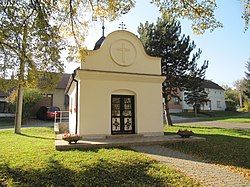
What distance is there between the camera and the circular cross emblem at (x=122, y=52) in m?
10.8

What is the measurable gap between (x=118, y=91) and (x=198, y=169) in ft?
20.3

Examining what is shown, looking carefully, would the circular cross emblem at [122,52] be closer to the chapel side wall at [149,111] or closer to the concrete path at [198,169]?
the chapel side wall at [149,111]

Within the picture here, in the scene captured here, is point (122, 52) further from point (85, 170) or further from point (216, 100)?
point (216, 100)

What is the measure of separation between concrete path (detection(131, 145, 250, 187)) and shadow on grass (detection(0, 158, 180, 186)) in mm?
1032

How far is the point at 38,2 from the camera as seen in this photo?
22.5ft

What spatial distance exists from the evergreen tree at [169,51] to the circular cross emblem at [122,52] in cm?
786

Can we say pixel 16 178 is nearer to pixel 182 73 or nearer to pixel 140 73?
pixel 140 73

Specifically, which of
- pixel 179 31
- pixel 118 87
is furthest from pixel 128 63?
pixel 179 31

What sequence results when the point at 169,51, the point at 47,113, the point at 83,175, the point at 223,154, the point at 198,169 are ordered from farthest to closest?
the point at 47,113
the point at 169,51
the point at 223,154
the point at 198,169
the point at 83,175

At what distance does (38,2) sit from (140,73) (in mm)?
6295

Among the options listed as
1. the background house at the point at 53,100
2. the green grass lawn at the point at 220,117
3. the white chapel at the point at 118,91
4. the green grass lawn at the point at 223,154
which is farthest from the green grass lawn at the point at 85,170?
the background house at the point at 53,100

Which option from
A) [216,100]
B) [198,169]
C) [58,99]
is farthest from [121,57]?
[216,100]

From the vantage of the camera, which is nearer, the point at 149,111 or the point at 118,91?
the point at 118,91

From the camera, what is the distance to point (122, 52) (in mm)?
10906
